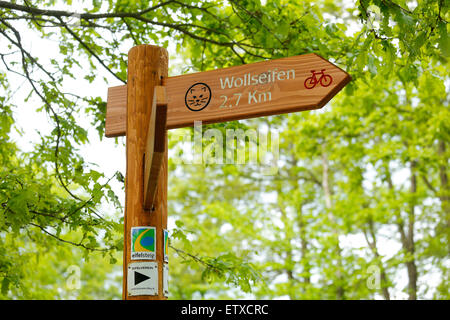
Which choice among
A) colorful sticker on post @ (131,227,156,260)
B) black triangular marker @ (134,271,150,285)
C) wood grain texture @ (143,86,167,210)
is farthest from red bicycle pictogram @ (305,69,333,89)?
black triangular marker @ (134,271,150,285)

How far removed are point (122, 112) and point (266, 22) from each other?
1.50 m

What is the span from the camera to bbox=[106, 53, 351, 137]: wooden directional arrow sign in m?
2.04

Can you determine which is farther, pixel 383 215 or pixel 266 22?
pixel 383 215

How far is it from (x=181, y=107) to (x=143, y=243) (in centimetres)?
61

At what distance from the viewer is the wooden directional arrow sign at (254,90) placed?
2045 millimetres

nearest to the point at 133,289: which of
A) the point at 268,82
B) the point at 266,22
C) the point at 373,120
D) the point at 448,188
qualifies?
the point at 268,82

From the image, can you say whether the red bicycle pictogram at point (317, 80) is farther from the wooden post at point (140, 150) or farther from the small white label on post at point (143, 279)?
the small white label on post at point (143, 279)

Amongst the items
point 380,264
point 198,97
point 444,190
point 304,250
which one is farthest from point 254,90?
point 304,250

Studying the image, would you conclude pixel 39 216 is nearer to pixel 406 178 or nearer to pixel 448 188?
pixel 448 188

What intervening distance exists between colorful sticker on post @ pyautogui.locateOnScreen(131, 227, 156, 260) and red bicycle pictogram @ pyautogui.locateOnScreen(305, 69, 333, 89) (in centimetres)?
90

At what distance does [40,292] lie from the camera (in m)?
9.14

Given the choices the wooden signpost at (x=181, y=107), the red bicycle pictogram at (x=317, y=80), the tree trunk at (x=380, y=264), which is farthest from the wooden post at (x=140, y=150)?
the tree trunk at (x=380, y=264)

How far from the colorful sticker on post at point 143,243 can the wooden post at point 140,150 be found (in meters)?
0.02

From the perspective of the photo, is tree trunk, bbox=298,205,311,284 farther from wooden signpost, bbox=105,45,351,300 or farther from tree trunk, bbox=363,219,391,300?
wooden signpost, bbox=105,45,351,300
